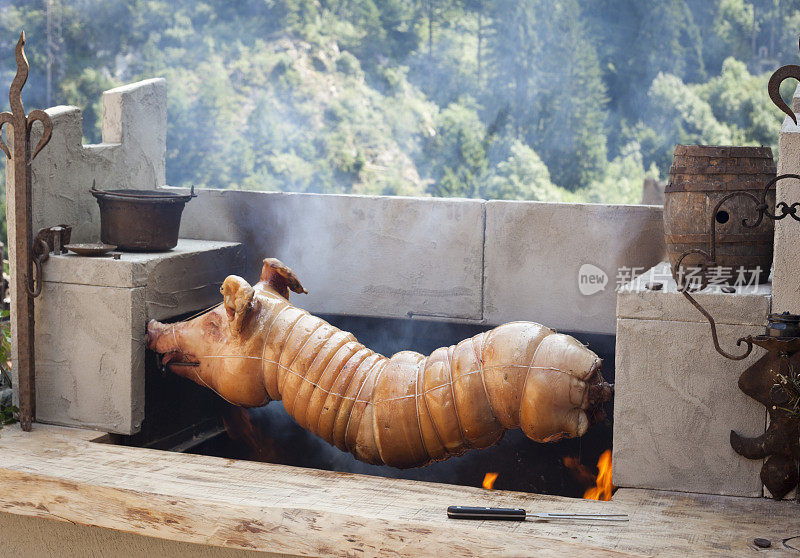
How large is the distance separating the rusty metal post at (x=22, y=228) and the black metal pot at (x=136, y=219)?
381 mm

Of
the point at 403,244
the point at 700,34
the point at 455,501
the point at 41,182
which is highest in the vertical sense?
the point at 700,34

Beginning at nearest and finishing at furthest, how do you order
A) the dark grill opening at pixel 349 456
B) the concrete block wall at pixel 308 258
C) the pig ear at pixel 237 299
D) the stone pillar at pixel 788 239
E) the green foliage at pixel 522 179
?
the stone pillar at pixel 788 239, the pig ear at pixel 237 299, the concrete block wall at pixel 308 258, the dark grill opening at pixel 349 456, the green foliage at pixel 522 179

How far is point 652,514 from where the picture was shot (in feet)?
9.76

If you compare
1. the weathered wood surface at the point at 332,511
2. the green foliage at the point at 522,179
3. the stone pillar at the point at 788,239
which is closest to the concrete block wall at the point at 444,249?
the stone pillar at the point at 788,239

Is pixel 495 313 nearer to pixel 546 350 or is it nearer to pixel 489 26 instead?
pixel 546 350

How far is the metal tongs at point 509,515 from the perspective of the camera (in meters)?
2.89

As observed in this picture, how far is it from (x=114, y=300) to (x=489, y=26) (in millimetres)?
31361

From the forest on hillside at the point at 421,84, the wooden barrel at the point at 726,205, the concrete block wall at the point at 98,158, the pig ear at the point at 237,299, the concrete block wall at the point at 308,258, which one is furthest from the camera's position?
the forest on hillside at the point at 421,84

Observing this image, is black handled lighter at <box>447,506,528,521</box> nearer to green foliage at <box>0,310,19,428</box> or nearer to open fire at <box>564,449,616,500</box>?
open fire at <box>564,449,616,500</box>

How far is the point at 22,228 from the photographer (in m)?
3.99

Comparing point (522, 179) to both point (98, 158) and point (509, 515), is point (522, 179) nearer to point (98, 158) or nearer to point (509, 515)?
point (98, 158)

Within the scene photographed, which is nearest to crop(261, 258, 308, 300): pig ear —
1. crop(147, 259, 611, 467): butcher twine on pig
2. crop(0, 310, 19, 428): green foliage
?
crop(147, 259, 611, 467): butcher twine on pig

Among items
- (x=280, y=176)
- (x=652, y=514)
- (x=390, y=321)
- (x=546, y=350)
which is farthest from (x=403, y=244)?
(x=280, y=176)

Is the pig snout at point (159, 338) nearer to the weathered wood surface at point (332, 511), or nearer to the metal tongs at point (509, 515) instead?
the weathered wood surface at point (332, 511)
